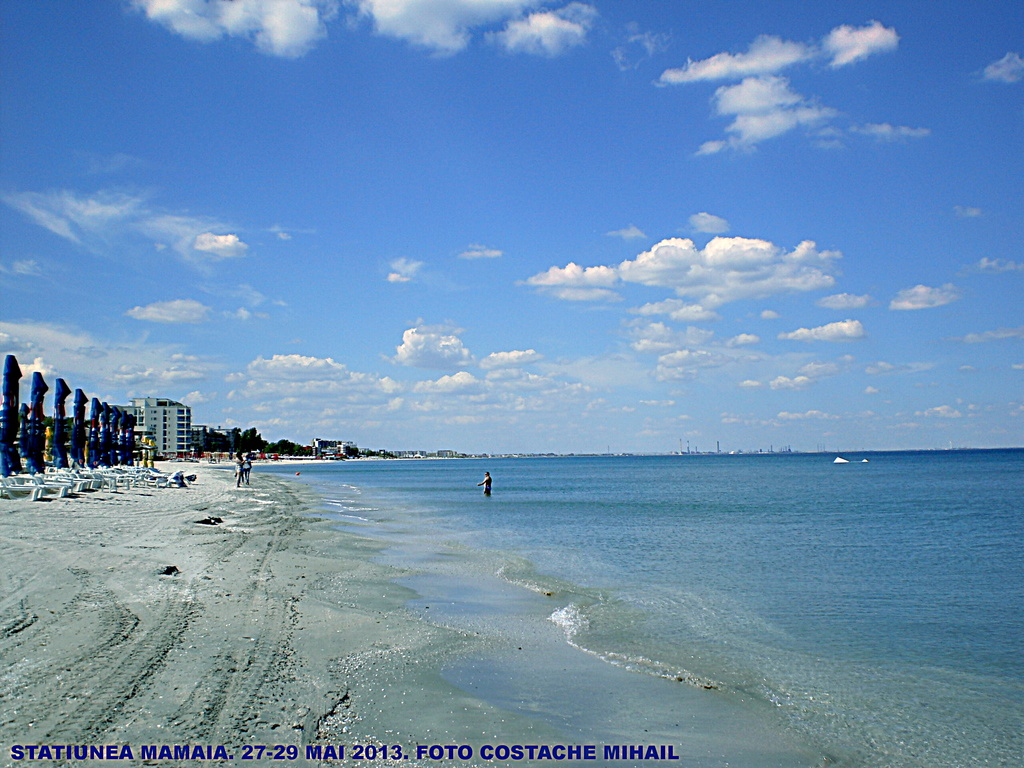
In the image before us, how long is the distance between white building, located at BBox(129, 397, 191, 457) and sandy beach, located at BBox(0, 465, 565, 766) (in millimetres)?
191348

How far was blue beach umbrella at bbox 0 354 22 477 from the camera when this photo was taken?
1150 inches

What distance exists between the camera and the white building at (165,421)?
609 feet

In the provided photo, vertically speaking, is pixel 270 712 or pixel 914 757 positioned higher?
pixel 270 712

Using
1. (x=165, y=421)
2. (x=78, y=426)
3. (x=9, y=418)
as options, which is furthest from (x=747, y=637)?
(x=165, y=421)

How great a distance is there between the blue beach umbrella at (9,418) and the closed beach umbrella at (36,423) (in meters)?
3.33

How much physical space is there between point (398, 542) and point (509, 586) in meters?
8.38

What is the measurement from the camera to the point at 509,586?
14641mm

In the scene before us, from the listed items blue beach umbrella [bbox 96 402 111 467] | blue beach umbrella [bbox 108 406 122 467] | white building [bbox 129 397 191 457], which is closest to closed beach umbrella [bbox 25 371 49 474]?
blue beach umbrella [bbox 96 402 111 467]

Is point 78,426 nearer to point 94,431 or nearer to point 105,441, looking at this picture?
point 94,431

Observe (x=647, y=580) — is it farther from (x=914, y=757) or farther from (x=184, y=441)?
(x=184, y=441)

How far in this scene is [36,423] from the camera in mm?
33469

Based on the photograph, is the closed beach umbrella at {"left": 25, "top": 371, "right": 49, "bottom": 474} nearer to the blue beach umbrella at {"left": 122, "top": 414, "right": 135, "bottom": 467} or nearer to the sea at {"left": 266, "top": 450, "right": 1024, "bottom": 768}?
the sea at {"left": 266, "top": 450, "right": 1024, "bottom": 768}

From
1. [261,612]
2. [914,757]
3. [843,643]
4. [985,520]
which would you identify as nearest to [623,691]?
[914,757]

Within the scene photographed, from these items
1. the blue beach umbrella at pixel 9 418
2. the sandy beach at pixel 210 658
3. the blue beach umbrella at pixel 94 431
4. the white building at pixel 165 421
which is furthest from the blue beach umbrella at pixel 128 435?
the white building at pixel 165 421
